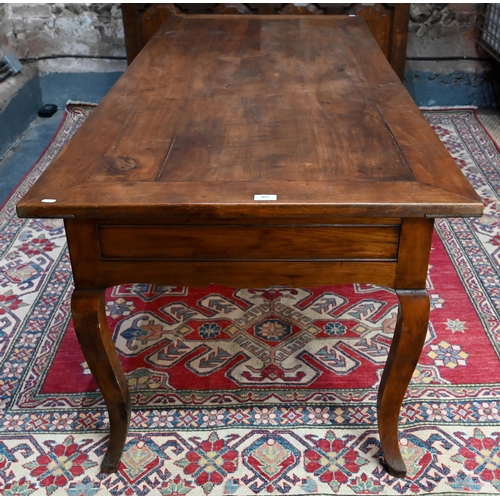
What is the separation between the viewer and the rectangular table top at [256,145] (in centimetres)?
134

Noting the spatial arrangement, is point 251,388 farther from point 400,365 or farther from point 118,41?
point 118,41

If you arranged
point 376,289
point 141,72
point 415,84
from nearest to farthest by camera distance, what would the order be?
point 141,72 → point 376,289 → point 415,84

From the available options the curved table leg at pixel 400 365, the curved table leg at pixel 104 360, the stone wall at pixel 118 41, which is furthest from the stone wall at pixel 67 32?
the curved table leg at pixel 400 365

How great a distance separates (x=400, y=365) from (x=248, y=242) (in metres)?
0.50

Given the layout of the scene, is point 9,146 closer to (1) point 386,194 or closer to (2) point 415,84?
(2) point 415,84

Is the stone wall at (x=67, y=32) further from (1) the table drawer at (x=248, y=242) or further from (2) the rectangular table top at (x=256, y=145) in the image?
(1) the table drawer at (x=248, y=242)

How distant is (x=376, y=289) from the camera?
2.46 metres

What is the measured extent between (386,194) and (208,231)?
1.32 ft

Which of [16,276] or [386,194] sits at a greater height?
[386,194]

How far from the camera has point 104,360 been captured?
61.6 inches

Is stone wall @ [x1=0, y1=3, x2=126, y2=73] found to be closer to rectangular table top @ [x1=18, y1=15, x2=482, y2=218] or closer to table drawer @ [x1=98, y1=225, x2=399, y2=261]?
rectangular table top @ [x1=18, y1=15, x2=482, y2=218]

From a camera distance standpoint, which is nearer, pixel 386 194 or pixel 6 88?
pixel 386 194

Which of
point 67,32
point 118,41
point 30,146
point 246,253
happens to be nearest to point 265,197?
point 246,253

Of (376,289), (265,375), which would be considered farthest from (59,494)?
(376,289)
